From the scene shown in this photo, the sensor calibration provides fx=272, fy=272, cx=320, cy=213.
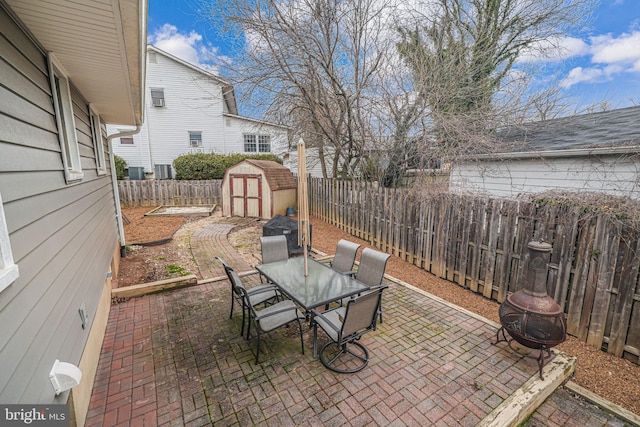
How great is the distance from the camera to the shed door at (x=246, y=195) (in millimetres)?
11320

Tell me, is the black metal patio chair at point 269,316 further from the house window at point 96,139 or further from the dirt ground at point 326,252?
the house window at point 96,139

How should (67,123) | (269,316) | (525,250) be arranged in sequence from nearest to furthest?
(269,316) < (67,123) < (525,250)

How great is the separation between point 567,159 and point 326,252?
6.67 meters

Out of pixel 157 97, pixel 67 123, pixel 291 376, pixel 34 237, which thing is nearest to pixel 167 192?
pixel 157 97

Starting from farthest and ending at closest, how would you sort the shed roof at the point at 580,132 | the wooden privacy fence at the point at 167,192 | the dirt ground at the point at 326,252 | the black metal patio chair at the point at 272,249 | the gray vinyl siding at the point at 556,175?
the wooden privacy fence at the point at 167,192
the shed roof at the point at 580,132
the gray vinyl siding at the point at 556,175
the black metal patio chair at the point at 272,249
the dirt ground at the point at 326,252

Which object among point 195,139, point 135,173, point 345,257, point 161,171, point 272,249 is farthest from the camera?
point 195,139

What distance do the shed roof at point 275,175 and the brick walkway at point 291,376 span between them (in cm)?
757

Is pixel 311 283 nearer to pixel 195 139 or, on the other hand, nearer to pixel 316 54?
pixel 316 54

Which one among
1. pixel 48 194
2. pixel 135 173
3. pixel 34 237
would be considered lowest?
pixel 34 237

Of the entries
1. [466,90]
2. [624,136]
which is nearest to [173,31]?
[466,90]

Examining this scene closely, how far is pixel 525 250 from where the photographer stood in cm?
423

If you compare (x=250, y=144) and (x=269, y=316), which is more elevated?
(x=250, y=144)

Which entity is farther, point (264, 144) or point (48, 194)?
point (264, 144)

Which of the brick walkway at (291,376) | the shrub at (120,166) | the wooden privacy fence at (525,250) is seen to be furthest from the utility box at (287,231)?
the shrub at (120,166)
